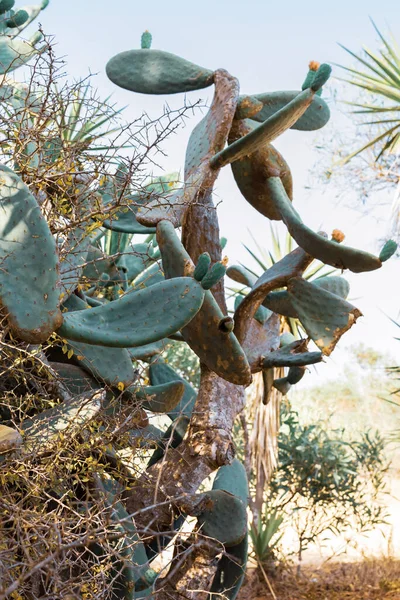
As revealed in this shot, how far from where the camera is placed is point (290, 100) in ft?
10.9

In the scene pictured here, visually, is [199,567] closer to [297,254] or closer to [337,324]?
[337,324]

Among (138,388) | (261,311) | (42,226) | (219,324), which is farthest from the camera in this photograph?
(261,311)

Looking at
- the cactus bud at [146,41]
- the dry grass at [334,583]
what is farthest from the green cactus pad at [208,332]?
the dry grass at [334,583]

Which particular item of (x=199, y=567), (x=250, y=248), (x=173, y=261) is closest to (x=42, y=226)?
(x=173, y=261)

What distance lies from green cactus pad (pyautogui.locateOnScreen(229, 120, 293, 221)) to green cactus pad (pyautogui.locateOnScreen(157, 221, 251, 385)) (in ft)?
2.27

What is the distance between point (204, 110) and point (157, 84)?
0.87ft

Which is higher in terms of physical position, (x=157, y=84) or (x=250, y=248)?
(x=250, y=248)

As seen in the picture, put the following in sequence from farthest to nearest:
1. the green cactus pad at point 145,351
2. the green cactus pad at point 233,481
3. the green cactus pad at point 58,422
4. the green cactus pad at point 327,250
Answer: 1. the green cactus pad at point 145,351
2. the green cactus pad at point 233,481
3. the green cactus pad at point 327,250
4. the green cactus pad at point 58,422

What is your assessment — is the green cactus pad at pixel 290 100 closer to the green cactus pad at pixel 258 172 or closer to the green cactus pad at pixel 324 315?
the green cactus pad at pixel 258 172

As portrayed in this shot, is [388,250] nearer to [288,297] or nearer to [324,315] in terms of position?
[324,315]

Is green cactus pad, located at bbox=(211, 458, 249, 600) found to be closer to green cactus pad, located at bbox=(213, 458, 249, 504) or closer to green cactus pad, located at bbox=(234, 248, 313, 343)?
green cactus pad, located at bbox=(213, 458, 249, 504)

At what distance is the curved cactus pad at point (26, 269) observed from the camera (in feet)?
6.93

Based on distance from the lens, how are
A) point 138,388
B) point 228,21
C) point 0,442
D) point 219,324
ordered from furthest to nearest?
point 228,21 → point 138,388 → point 219,324 → point 0,442

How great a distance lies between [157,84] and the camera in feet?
A: 11.0
